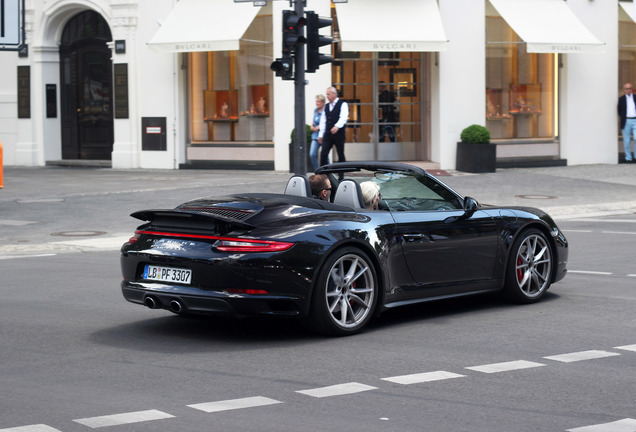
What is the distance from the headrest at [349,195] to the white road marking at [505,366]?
2.05m

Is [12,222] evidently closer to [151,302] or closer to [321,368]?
[151,302]

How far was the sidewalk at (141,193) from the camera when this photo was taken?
51.5 feet

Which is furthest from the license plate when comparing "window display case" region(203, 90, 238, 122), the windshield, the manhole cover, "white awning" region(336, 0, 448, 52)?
"window display case" region(203, 90, 238, 122)

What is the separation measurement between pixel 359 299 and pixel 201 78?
2067 cm

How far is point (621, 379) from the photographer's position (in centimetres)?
655

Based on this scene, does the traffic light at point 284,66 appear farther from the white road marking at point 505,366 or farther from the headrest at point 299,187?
the white road marking at point 505,366

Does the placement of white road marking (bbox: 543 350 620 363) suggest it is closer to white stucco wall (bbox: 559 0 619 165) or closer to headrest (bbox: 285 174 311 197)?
headrest (bbox: 285 174 311 197)

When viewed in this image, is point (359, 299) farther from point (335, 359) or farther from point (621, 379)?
point (621, 379)

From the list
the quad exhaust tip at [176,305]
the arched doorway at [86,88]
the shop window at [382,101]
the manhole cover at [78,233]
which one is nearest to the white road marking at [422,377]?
the quad exhaust tip at [176,305]

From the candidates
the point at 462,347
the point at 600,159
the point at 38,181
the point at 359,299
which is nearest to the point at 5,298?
Answer: the point at 359,299

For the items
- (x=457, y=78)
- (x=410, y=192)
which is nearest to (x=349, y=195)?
(x=410, y=192)

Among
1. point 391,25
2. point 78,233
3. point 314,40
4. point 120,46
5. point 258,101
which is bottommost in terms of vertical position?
point 78,233

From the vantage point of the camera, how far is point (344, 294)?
26.2ft

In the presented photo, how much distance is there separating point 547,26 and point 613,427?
23.1m
